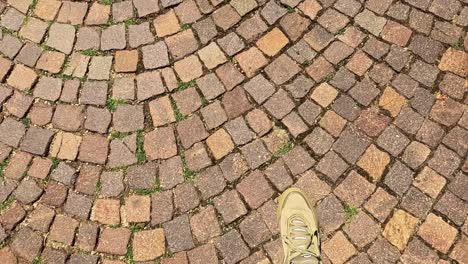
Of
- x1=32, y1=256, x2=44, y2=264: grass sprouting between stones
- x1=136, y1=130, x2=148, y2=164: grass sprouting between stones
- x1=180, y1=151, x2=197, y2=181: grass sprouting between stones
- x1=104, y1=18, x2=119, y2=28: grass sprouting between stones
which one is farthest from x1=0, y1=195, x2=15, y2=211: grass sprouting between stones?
x1=104, y1=18, x2=119, y2=28: grass sprouting between stones

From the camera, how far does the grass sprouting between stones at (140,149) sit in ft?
13.1

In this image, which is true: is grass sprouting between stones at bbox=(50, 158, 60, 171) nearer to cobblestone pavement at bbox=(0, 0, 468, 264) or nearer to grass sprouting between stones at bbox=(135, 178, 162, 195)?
A: cobblestone pavement at bbox=(0, 0, 468, 264)

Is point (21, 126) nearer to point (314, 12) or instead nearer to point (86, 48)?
point (86, 48)

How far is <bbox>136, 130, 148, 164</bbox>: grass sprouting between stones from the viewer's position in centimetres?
399

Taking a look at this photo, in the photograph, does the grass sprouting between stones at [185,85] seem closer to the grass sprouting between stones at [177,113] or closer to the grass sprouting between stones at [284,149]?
the grass sprouting between stones at [177,113]

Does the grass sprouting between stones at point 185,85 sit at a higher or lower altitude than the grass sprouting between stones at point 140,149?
higher

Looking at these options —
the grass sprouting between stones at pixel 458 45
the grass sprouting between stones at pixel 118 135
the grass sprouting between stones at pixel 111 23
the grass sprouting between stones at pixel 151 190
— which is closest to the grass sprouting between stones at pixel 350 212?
the grass sprouting between stones at pixel 151 190

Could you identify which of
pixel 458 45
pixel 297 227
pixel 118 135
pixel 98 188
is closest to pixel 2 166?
pixel 98 188

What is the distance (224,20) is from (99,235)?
2023 millimetres

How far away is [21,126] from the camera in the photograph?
13.5 feet

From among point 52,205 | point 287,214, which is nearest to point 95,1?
point 52,205

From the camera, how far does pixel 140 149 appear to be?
4.02 m

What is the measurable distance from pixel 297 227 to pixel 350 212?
0.40 meters

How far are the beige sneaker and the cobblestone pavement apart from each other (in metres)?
0.07
